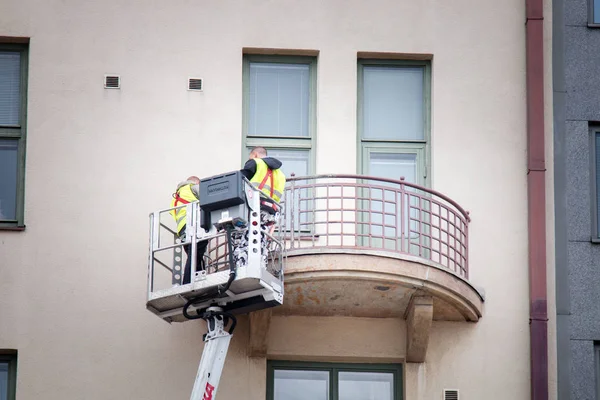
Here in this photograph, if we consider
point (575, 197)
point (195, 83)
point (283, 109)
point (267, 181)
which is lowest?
point (267, 181)

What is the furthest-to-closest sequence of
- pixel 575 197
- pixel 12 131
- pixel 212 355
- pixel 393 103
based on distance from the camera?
1. pixel 393 103
2. pixel 12 131
3. pixel 575 197
4. pixel 212 355

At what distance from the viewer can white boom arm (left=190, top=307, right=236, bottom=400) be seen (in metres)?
20.7

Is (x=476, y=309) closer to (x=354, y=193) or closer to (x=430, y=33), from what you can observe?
(x=354, y=193)

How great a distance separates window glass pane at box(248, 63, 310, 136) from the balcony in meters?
0.90

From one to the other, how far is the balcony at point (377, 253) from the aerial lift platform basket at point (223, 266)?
61 cm

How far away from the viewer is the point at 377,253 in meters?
21.2

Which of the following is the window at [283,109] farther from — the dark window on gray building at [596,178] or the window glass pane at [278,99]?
the dark window on gray building at [596,178]

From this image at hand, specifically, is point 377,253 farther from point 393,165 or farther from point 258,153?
point 393,165

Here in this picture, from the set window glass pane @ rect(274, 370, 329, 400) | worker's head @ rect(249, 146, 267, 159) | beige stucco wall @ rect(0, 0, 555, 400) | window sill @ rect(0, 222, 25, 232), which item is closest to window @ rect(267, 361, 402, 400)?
window glass pane @ rect(274, 370, 329, 400)

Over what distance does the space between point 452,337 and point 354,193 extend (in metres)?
2.31

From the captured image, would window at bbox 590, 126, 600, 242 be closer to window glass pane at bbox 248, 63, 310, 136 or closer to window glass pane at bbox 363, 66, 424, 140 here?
window glass pane at bbox 363, 66, 424, 140

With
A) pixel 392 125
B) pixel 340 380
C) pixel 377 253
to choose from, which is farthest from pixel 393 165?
pixel 340 380

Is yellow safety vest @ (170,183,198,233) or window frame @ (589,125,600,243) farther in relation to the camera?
window frame @ (589,125,600,243)

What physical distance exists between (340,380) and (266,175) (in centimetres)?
321
